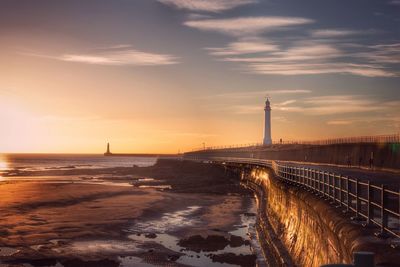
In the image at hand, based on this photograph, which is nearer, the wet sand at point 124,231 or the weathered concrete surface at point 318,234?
the weathered concrete surface at point 318,234

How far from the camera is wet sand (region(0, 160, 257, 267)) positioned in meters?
20.3

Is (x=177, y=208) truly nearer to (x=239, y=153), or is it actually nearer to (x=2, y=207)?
(x=2, y=207)

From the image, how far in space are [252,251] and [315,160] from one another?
134 feet

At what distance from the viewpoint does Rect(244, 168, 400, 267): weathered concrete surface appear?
29.3ft

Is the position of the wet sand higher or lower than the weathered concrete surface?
lower

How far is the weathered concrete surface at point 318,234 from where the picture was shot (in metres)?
8.93

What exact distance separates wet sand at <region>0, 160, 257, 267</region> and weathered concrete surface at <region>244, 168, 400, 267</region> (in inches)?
84.0

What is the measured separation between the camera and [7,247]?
22.4 m

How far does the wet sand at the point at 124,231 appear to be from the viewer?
20297mm

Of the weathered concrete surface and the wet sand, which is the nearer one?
the weathered concrete surface

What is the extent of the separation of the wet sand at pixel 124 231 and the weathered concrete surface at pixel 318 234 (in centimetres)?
213

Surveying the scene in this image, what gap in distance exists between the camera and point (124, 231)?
26.9m

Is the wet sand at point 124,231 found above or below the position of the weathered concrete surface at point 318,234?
below

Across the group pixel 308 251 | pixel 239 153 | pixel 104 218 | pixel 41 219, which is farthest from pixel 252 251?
pixel 239 153
